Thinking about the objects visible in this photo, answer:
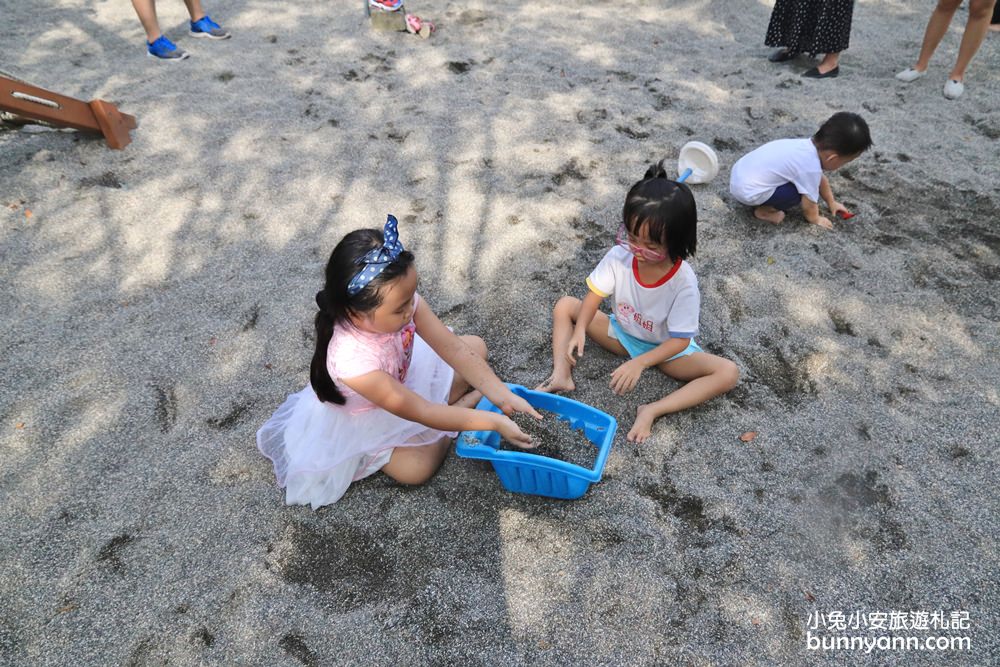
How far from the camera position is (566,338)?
2117 millimetres

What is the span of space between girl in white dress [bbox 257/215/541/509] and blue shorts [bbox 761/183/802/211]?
1.54m

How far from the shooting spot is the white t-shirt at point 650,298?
1.86m

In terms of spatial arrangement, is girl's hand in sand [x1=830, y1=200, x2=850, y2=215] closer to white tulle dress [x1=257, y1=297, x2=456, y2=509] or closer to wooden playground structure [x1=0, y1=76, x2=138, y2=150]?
white tulle dress [x1=257, y1=297, x2=456, y2=509]

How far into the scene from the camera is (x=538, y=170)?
10.2 ft

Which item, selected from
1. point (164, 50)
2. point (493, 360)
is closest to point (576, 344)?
point (493, 360)

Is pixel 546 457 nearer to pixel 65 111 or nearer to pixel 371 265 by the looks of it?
pixel 371 265

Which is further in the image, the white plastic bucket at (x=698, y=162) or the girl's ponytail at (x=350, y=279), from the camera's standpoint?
the white plastic bucket at (x=698, y=162)

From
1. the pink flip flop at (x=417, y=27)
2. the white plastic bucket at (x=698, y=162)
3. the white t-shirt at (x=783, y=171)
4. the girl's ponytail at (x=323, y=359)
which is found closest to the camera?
the girl's ponytail at (x=323, y=359)

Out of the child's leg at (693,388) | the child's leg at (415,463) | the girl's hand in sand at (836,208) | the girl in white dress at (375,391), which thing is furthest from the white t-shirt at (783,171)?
the child's leg at (415,463)

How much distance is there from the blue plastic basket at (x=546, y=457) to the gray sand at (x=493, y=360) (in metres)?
0.10

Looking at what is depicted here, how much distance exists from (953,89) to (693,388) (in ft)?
9.75

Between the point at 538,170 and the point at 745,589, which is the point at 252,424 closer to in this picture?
the point at 745,589

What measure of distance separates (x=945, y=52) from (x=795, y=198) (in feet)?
8.12

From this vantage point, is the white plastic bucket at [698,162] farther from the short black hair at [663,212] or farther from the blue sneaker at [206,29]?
the blue sneaker at [206,29]
